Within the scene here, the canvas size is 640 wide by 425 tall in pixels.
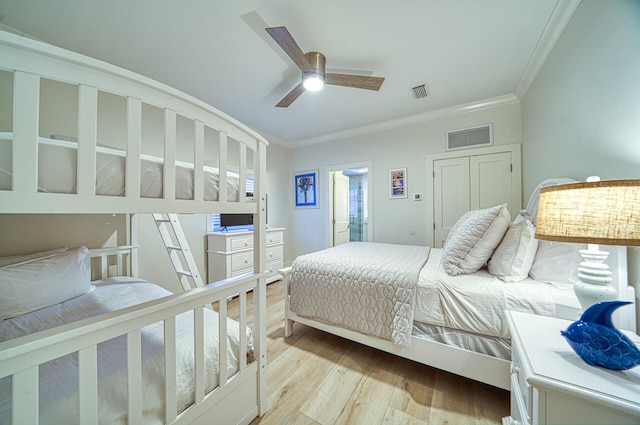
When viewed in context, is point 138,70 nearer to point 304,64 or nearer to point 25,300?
point 304,64

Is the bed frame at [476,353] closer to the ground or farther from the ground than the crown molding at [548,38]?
closer to the ground

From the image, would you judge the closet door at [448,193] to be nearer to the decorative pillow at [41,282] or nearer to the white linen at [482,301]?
the white linen at [482,301]

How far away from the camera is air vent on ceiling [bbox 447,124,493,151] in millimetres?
2773

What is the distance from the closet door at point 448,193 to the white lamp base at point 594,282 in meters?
2.19

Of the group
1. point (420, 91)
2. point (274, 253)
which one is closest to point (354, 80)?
point (420, 91)

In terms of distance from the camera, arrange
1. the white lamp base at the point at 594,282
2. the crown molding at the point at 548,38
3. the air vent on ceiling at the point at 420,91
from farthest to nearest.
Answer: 1. the air vent on ceiling at the point at 420,91
2. the crown molding at the point at 548,38
3. the white lamp base at the point at 594,282

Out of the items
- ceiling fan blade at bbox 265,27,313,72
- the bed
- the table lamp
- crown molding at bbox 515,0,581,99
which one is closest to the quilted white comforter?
the bed

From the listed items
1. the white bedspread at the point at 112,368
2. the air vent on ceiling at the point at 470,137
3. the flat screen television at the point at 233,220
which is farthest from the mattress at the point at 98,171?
the air vent on ceiling at the point at 470,137

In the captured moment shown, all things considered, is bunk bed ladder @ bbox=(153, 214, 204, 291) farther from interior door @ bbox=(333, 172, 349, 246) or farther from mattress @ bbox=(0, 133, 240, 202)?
interior door @ bbox=(333, 172, 349, 246)

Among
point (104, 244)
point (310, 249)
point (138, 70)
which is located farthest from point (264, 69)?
point (310, 249)

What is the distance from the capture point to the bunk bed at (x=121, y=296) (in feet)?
1.86

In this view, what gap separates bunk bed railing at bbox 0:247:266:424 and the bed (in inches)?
29.3

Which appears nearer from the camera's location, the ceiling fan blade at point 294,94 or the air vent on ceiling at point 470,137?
the ceiling fan blade at point 294,94

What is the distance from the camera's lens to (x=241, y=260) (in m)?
2.90
